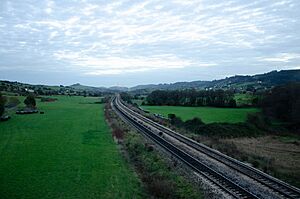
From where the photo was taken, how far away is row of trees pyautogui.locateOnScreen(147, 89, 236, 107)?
9725 cm

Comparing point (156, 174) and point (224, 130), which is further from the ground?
point (156, 174)

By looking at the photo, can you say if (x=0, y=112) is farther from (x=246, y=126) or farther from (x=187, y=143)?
(x=246, y=126)

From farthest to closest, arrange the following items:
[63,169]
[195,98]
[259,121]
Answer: [195,98] < [259,121] < [63,169]

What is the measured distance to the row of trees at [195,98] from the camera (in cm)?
9725

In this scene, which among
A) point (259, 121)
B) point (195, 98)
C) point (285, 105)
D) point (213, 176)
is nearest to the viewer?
point (213, 176)

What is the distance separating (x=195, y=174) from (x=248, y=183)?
10.9ft

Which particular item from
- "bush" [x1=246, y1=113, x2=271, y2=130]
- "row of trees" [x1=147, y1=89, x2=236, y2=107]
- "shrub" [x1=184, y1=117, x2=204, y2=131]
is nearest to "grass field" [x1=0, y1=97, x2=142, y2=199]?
"shrub" [x1=184, y1=117, x2=204, y2=131]

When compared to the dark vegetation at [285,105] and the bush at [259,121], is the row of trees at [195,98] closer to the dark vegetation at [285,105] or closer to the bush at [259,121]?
the dark vegetation at [285,105]

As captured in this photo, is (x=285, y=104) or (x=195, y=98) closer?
(x=285, y=104)

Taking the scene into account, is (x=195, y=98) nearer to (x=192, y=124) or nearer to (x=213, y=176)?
(x=192, y=124)

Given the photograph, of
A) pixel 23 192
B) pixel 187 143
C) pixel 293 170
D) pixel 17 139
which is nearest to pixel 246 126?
pixel 187 143

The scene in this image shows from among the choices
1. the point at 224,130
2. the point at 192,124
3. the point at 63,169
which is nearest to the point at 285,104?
the point at 192,124

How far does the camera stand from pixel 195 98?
4195 inches

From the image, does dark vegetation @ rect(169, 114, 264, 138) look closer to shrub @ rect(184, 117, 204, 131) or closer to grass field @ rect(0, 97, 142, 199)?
shrub @ rect(184, 117, 204, 131)
